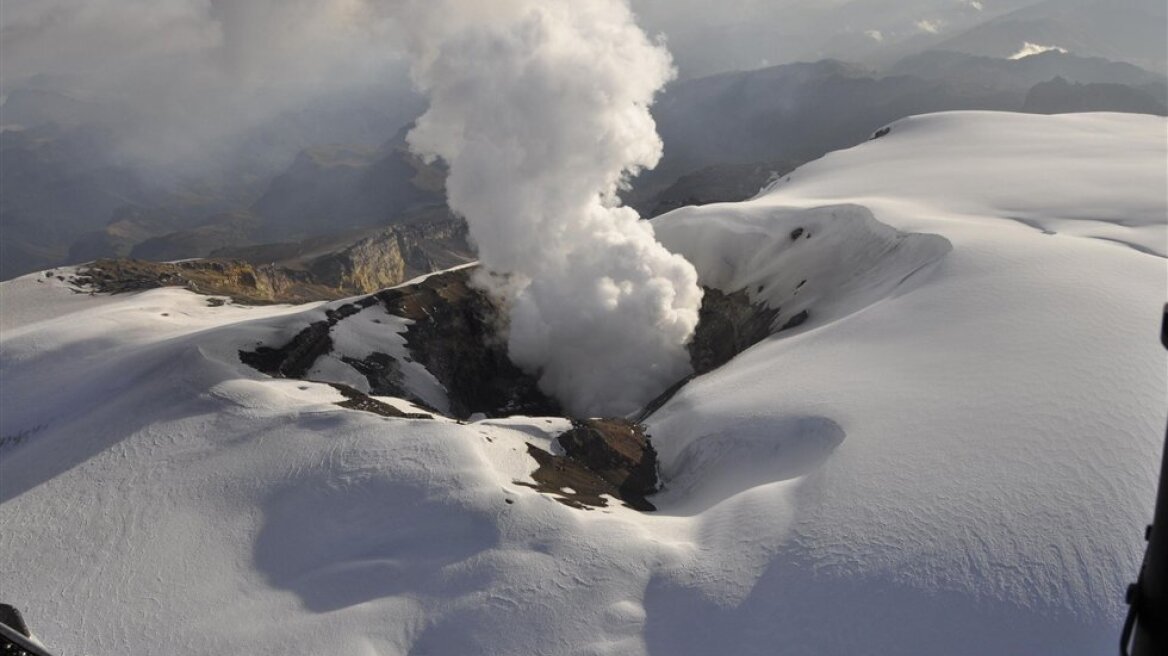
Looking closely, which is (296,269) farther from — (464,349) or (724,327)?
(724,327)

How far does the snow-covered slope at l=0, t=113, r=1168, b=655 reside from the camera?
60.8ft

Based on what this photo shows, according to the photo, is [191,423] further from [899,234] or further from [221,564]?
[899,234]

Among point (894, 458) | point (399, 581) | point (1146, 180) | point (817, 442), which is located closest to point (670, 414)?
point (817, 442)

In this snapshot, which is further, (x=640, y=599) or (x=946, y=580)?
(x=640, y=599)

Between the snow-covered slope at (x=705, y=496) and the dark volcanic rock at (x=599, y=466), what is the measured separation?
1019 mm

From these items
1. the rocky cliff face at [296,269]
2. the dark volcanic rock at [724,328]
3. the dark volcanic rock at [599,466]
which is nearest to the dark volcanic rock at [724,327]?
the dark volcanic rock at [724,328]

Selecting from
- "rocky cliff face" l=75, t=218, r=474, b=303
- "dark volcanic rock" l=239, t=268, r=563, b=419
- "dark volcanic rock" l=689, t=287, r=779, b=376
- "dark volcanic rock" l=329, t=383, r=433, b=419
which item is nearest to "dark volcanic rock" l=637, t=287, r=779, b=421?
"dark volcanic rock" l=689, t=287, r=779, b=376

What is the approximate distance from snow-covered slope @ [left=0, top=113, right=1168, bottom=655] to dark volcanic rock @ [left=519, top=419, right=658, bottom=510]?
102 cm

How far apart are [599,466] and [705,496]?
649 cm

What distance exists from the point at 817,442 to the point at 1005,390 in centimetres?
645

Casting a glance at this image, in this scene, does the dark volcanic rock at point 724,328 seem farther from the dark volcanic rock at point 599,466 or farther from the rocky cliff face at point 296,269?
the rocky cliff face at point 296,269

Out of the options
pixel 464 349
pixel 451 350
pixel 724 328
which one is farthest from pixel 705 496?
pixel 464 349

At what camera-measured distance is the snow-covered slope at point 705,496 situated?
18.5 metres

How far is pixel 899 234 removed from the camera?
44.3 m
